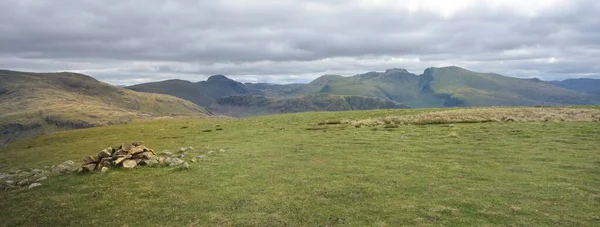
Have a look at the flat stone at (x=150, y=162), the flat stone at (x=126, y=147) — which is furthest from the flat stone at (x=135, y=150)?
the flat stone at (x=150, y=162)

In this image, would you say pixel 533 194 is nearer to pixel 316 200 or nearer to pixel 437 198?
pixel 437 198

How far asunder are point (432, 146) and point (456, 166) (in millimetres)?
9833

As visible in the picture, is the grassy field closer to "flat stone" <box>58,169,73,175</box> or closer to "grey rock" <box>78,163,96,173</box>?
"grey rock" <box>78,163,96,173</box>

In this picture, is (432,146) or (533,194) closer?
(533,194)

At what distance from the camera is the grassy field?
18.4m

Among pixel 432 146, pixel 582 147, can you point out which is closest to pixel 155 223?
pixel 432 146

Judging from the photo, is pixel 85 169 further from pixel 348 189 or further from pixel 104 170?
pixel 348 189

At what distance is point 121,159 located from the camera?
30.2m

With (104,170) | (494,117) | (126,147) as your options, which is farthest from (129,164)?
(494,117)

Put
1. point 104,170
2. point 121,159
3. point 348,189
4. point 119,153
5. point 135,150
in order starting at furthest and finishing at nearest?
point 135,150
point 119,153
point 121,159
point 104,170
point 348,189

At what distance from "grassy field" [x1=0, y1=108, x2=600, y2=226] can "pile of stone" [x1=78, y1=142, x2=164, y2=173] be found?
111 centimetres

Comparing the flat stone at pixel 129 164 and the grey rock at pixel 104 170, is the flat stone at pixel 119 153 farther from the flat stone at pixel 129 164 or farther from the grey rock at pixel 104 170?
the grey rock at pixel 104 170

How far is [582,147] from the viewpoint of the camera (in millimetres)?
34406

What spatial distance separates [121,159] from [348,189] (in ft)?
60.1
